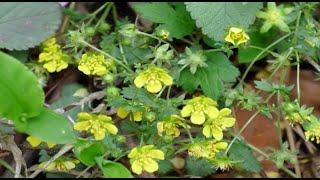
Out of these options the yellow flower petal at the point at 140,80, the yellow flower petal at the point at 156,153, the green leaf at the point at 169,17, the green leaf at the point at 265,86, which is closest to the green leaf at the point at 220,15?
the green leaf at the point at 169,17

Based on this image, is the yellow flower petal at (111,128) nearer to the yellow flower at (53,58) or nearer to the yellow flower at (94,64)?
the yellow flower at (94,64)

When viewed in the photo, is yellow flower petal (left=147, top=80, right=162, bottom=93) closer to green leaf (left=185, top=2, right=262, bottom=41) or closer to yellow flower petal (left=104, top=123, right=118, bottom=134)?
yellow flower petal (left=104, top=123, right=118, bottom=134)

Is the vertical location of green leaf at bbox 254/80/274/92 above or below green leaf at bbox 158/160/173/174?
above

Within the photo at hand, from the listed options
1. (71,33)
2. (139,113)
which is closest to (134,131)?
(139,113)

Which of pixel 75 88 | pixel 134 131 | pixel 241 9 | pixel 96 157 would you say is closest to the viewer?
pixel 96 157

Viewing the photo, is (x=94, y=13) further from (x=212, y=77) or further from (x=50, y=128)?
(x=50, y=128)

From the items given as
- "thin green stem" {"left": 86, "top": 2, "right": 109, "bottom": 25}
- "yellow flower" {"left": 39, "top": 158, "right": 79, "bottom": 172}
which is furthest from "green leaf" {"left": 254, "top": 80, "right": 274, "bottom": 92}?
"thin green stem" {"left": 86, "top": 2, "right": 109, "bottom": 25}

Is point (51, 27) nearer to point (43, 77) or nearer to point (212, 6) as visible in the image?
point (43, 77)
